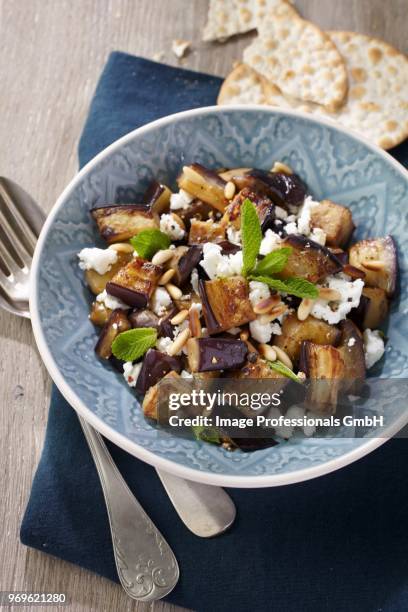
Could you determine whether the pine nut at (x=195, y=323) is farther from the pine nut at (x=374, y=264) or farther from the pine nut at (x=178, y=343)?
the pine nut at (x=374, y=264)

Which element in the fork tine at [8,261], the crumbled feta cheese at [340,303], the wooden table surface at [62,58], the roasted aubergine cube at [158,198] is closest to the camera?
the crumbled feta cheese at [340,303]

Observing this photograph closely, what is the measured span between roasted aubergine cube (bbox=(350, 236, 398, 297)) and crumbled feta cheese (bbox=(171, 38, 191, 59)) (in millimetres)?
1831

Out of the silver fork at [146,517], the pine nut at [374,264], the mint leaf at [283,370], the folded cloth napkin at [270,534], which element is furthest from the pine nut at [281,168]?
the silver fork at [146,517]

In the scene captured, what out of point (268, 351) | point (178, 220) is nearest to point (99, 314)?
point (178, 220)

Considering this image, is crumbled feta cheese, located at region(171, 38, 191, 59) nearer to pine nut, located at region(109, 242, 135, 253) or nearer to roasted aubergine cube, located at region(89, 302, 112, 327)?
pine nut, located at region(109, 242, 135, 253)

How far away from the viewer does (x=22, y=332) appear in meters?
3.48

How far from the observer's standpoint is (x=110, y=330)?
2.87 metres

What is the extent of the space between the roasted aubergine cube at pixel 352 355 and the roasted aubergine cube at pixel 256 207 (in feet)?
1.85

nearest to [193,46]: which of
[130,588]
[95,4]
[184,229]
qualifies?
[95,4]

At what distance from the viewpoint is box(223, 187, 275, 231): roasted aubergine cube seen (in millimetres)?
2922

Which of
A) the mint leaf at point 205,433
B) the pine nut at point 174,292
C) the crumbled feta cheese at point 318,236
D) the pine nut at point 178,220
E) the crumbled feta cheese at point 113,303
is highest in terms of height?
the crumbled feta cheese at point 318,236

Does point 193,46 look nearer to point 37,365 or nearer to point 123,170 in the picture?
point 123,170

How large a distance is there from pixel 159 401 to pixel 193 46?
7.87ft

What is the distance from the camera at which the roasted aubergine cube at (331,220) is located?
3.03 metres
